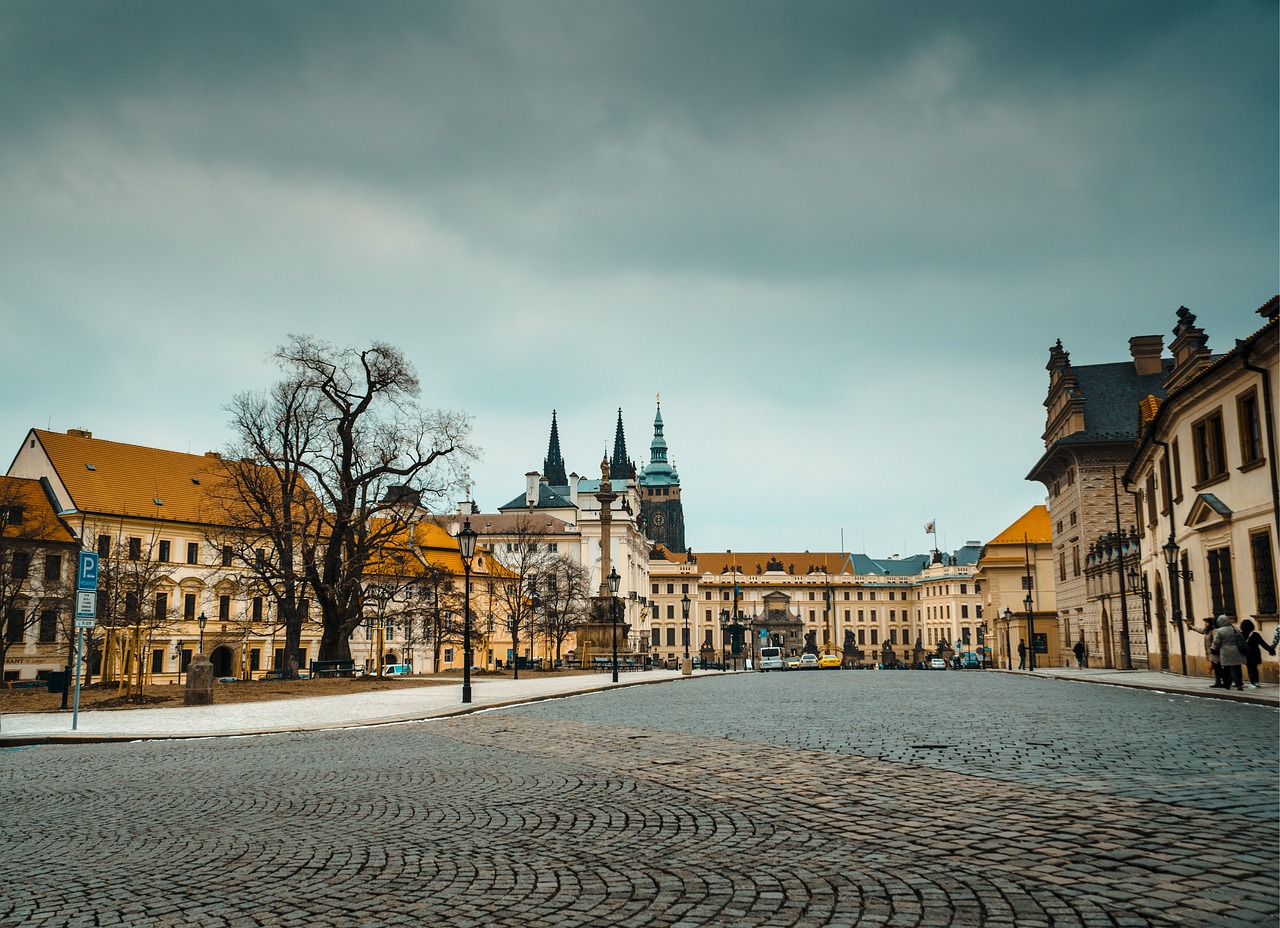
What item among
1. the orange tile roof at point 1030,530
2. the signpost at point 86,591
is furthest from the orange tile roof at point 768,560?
the signpost at point 86,591

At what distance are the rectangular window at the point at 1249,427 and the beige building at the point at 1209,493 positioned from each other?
0.11 feet

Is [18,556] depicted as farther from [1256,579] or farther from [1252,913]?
[1252,913]

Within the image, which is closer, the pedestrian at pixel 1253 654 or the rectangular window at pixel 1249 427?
the pedestrian at pixel 1253 654

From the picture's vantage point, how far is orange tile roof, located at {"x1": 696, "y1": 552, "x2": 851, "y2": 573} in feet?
510

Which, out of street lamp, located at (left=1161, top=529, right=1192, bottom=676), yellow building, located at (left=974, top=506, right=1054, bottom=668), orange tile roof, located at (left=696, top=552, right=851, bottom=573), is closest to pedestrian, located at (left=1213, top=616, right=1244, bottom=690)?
street lamp, located at (left=1161, top=529, right=1192, bottom=676)

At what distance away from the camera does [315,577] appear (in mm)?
38344

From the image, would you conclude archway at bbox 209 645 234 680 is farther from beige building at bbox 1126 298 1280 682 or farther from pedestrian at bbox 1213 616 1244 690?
pedestrian at bbox 1213 616 1244 690

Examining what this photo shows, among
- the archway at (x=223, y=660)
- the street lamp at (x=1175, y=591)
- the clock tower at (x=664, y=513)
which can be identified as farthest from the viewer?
the clock tower at (x=664, y=513)

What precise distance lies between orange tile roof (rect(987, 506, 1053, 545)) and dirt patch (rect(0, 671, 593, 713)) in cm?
6107

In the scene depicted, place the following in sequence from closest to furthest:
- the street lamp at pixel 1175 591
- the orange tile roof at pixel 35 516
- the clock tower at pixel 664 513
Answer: the street lamp at pixel 1175 591 → the orange tile roof at pixel 35 516 → the clock tower at pixel 664 513

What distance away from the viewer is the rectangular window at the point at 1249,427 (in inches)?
1057

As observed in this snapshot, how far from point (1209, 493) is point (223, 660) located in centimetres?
6263

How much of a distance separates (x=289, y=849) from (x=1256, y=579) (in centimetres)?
2757

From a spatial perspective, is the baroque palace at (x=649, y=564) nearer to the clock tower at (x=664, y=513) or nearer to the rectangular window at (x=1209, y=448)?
the rectangular window at (x=1209, y=448)
